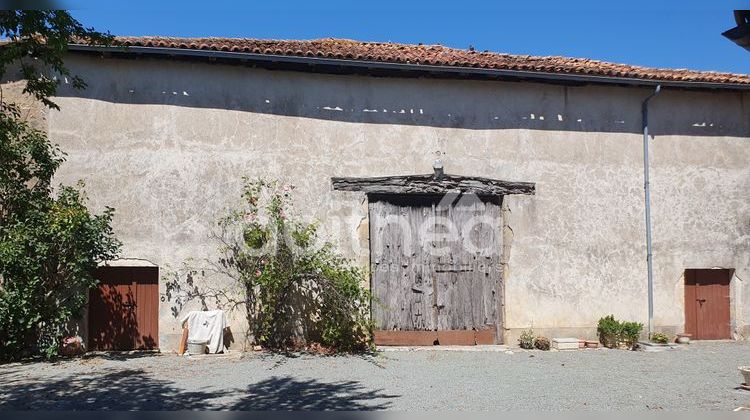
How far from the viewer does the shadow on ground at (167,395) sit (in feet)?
22.8

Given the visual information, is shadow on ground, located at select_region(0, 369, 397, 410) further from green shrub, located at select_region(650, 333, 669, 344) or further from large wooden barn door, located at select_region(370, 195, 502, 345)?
green shrub, located at select_region(650, 333, 669, 344)

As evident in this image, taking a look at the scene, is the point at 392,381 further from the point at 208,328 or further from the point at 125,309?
the point at 125,309

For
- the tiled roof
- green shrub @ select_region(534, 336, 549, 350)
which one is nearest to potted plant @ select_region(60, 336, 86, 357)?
the tiled roof

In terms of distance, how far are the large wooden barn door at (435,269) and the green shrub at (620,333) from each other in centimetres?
199

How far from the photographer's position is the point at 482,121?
11672 mm

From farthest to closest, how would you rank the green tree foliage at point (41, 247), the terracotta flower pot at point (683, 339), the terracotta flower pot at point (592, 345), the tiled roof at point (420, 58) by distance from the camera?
the terracotta flower pot at point (683, 339), the terracotta flower pot at point (592, 345), the tiled roof at point (420, 58), the green tree foliage at point (41, 247)

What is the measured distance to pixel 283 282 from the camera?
10.5m

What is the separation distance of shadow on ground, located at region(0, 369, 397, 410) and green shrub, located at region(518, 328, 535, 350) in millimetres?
4303

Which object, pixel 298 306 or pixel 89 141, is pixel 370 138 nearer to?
pixel 298 306

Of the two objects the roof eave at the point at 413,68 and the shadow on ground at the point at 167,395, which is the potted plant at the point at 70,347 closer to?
the shadow on ground at the point at 167,395

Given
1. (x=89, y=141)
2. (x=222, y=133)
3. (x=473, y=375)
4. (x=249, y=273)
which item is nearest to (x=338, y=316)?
(x=249, y=273)

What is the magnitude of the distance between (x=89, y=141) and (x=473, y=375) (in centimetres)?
731

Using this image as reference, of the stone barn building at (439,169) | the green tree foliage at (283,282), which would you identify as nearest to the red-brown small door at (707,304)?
the stone barn building at (439,169)

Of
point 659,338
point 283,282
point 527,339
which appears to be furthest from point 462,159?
point 659,338
